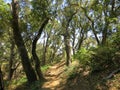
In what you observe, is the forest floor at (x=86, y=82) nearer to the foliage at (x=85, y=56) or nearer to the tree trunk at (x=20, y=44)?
the foliage at (x=85, y=56)

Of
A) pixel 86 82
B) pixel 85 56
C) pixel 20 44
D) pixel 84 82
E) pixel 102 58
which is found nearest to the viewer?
pixel 86 82

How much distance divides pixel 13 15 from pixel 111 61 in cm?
686

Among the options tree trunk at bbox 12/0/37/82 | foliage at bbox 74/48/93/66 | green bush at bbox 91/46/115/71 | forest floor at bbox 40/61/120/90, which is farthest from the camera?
tree trunk at bbox 12/0/37/82

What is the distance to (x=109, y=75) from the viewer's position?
10.4m

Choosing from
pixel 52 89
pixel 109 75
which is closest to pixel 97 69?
pixel 109 75

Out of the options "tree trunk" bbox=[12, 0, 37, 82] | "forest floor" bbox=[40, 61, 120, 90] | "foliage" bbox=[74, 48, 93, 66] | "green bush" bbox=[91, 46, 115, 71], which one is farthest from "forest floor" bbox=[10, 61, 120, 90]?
"tree trunk" bbox=[12, 0, 37, 82]

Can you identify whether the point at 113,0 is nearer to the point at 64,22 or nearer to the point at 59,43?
the point at 64,22

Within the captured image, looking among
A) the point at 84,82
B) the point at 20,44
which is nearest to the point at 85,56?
the point at 84,82

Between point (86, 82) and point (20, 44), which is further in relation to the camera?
point (20, 44)

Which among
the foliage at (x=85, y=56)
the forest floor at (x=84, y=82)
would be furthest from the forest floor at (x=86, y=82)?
the foliage at (x=85, y=56)

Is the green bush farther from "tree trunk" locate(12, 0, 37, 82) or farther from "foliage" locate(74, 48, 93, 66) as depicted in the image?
"tree trunk" locate(12, 0, 37, 82)

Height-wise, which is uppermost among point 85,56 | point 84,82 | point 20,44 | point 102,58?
point 20,44

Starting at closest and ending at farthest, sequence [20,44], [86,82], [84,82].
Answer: [86,82], [84,82], [20,44]

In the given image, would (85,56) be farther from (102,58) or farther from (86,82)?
(86,82)
